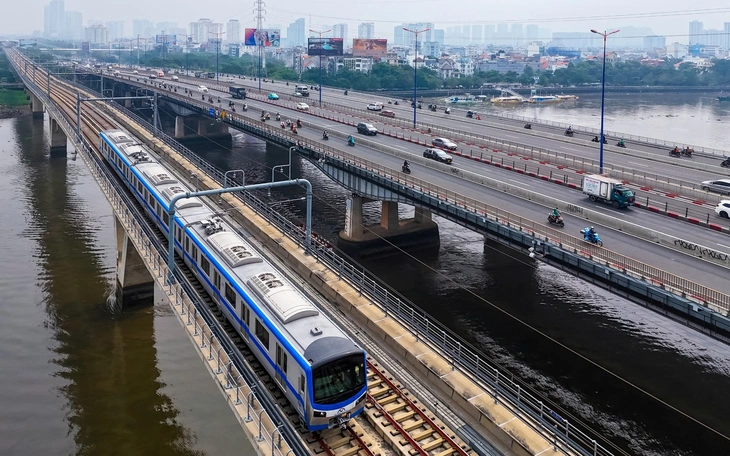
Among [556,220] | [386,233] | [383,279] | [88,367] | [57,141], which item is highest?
[57,141]

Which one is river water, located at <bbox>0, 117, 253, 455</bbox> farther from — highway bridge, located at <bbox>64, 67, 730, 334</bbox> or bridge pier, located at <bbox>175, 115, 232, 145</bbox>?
bridge pier, located at <bbox>175, 115, 232, 145</bbox>

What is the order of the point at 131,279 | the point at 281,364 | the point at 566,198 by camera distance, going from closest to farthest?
the point at 281,364, the point at 131,279, the point at 566,198

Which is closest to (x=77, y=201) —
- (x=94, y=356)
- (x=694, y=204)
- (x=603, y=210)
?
(x=94, y=356)

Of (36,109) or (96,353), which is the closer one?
(96,353)

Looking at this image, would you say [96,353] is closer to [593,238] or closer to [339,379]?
[339,379]

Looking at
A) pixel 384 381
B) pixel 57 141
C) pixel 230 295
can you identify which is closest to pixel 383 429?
pixel 384 381

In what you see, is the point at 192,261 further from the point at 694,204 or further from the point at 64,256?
the point at 694,204

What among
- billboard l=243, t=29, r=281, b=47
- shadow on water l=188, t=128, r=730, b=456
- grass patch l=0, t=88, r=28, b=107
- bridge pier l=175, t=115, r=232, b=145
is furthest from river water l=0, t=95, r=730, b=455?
billboard l=243, t=29, r=281, b=47
